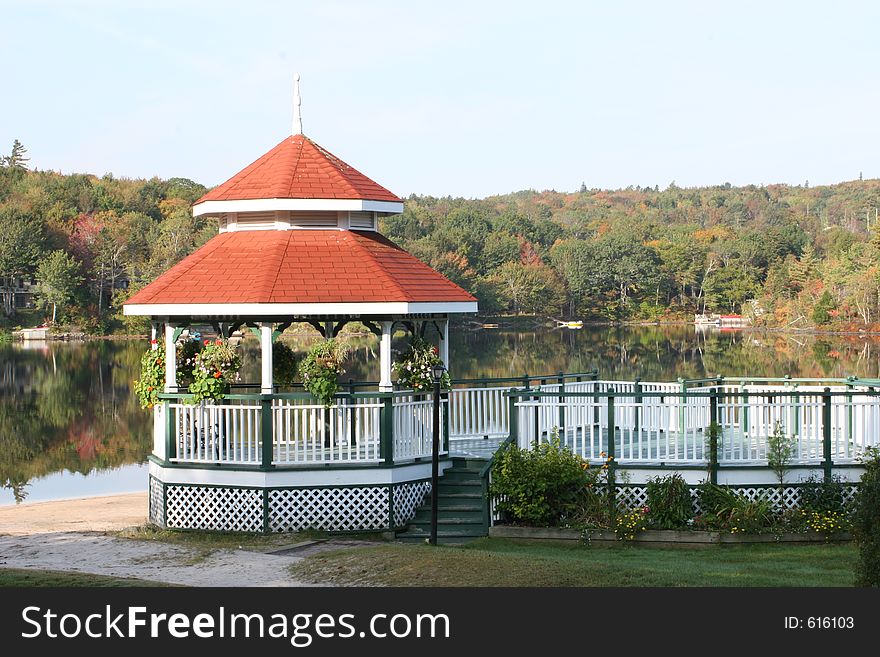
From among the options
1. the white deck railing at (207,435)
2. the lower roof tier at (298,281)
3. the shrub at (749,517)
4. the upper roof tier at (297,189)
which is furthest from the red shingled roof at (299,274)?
the shrub at (749,517)

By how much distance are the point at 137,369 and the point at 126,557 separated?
50.2m

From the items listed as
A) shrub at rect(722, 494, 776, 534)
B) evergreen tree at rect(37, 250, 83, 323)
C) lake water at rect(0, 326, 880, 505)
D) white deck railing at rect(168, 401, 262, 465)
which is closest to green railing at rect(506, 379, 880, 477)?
shrub at rect(722, 494, 776, 534)

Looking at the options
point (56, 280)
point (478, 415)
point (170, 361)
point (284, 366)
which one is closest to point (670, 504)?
point (478, 415)

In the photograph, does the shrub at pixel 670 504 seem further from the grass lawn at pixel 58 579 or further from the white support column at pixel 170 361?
the white support column at pixel 170 361

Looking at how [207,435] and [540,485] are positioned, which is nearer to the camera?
[540,485]

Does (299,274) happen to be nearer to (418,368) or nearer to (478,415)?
(418,368)

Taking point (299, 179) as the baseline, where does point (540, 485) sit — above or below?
below

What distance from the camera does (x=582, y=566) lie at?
12.5m

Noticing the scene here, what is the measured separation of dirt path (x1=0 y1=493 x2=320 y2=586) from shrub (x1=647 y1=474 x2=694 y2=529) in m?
4.41

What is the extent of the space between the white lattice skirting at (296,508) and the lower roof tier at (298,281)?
2.35m

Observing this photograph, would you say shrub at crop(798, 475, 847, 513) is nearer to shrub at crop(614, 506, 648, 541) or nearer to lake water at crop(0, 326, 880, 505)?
shrub at crop(614, 506, 648, 541)
